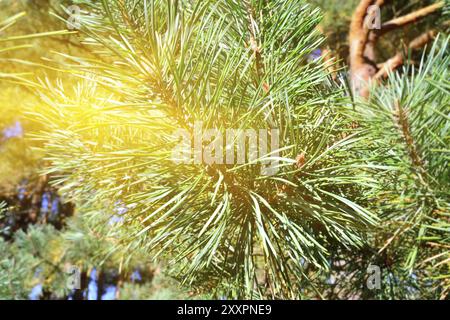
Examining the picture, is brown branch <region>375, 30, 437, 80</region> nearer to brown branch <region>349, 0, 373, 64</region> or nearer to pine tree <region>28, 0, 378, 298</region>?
brown branch <region>349, 0, 373, 64</region>

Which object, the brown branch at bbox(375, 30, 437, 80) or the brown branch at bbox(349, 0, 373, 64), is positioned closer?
the brown branch at bbox(349, 0, 373, 64)

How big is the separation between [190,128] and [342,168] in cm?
14

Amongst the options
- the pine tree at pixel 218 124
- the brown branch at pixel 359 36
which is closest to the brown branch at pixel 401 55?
the brown branch at pixel 359 36

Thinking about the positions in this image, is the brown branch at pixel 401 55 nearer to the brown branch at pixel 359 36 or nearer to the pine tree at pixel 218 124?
the brown branch at pixel 359 36

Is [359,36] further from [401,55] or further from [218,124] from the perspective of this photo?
[218,124]

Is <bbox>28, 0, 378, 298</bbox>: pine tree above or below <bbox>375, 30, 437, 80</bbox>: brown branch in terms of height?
below

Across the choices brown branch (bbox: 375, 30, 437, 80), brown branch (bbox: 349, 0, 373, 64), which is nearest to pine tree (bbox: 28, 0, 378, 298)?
brown branch (bbox: 349, 0, 373, 64)

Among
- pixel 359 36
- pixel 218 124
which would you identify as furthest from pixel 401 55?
pixel 218 124

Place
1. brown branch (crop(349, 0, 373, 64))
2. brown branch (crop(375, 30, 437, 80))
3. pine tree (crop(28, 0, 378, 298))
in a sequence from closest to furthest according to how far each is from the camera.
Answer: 1. pine tree (crop(28, 0, 378, 298))
2. brown branch (crop(349, 0, 373, 64))
3. brown branch (crop(375, 30, 437, 80))

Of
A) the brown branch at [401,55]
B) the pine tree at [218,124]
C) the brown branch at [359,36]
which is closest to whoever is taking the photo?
the pine tree at [218,124]

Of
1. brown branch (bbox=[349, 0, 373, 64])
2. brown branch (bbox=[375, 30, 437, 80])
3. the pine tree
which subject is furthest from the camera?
brown branch (bbox=[375, 30, 437, 80])

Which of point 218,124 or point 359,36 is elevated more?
point 359,36
